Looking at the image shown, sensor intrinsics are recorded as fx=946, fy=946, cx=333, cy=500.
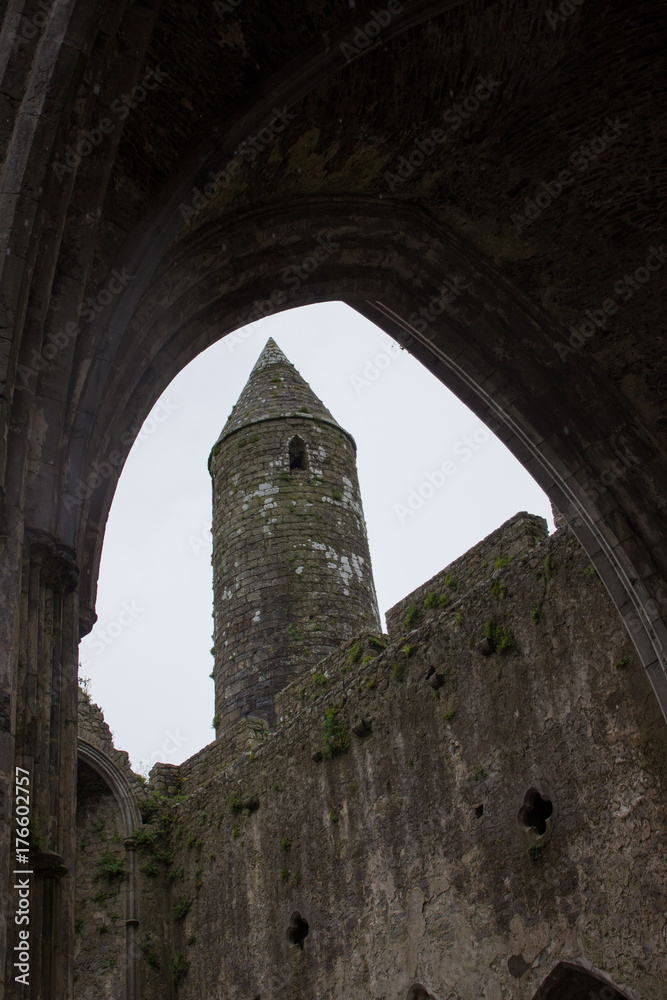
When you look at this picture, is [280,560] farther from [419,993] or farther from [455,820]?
[419,993]

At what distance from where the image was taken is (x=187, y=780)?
456 inches

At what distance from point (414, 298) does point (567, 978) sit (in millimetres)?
4284

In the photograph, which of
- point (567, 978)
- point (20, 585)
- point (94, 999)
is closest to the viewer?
point (20, 585)

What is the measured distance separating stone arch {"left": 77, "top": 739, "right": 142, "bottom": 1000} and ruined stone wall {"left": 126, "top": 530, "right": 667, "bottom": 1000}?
0.94 feet

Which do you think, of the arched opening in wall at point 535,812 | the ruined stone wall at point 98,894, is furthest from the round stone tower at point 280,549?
the arched opening in wall at point 535,812

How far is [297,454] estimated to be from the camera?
13.6m

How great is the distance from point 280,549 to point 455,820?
234 inches

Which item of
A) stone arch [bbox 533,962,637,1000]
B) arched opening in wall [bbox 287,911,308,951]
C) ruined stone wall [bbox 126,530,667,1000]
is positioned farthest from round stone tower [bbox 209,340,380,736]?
stone arch [bbox 533,962,637,1000]

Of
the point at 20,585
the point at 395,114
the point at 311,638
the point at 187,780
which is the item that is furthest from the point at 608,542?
the point at 187,780

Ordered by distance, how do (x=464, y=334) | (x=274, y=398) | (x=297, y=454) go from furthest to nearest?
(x=274, y=398), (x=297, y=454), (x=464, y=334)

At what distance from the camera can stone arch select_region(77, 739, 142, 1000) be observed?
9.45 meters

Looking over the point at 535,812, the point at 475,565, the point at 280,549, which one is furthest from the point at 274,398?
the point at 535,812

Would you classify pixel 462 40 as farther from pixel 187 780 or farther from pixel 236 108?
pixel 187 780

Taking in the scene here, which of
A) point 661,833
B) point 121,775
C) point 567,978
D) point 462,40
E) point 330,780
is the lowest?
point 567,978
